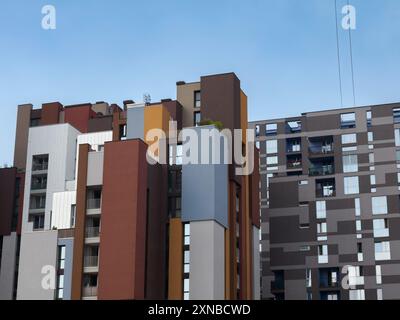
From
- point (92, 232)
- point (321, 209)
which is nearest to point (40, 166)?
point (92, 232)

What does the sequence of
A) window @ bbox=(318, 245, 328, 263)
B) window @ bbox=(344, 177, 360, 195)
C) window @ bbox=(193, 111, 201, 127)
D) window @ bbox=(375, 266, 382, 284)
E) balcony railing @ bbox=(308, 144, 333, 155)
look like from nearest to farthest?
1. window @ bbox=(193, 111, 201, 127)
2. window @ bbox=(375, 266, 382, 284)
3. window @ bbox=(318, 245, 328, 263)
4. window @ bbox=(344, 177, 360, 195)
5. balcony railing @ bbox=(308, 144, 333, 155)

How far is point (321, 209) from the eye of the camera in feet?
357

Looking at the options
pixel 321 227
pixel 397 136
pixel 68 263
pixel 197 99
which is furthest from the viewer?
pixel 397 136

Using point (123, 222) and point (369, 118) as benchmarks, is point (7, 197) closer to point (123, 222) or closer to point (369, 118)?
point (123, 222)

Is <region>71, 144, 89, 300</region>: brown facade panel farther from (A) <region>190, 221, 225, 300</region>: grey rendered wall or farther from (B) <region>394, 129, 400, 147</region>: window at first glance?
(B) <region>394, 129, 400, 147</region>: window

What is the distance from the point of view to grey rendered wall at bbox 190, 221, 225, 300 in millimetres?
63938

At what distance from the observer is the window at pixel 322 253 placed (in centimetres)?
10488

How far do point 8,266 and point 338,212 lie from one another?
5334 centimetres

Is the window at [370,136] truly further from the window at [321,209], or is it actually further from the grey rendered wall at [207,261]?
the grey rendered wall at [207,261]

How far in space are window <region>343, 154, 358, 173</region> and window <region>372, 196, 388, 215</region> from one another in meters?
6.32

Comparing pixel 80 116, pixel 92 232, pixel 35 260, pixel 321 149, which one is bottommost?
pixel 35 260

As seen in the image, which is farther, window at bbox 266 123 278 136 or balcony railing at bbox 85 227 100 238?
window at bbox 266 123 278 136

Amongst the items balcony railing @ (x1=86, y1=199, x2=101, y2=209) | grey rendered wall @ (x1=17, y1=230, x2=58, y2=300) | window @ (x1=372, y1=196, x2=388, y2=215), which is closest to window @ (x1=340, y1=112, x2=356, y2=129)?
window @ (x1=372, y1=196, x2=388, y2=215)
